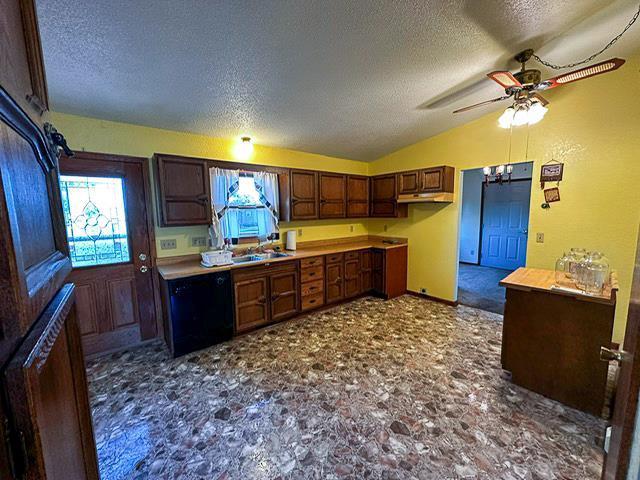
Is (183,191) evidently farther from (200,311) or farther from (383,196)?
(383,196)

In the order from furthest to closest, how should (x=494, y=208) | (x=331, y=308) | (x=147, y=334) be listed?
(x=494, y=208) → (x=331, y=308) → (x=147, y=334)

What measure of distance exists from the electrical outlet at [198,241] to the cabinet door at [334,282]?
1.72 m

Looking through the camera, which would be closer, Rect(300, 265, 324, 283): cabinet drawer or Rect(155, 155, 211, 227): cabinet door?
Rect(155, 155, 211, 227): cabinet door

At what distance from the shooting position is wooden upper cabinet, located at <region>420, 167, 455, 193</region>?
388 centimetres

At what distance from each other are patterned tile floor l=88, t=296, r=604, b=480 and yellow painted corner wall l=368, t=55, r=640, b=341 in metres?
1.56

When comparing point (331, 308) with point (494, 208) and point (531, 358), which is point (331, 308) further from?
point (494, 208)

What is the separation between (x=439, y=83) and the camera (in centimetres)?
270

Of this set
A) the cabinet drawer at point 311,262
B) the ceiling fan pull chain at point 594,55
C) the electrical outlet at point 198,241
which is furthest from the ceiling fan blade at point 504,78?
the electrical outlet at point 198,241

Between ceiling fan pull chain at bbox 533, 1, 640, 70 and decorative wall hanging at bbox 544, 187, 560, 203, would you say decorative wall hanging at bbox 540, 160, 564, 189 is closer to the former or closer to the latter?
decorative wall hanging at bbox 544, 187, 560, 203

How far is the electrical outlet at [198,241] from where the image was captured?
131 inches

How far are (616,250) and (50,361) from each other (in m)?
4.44

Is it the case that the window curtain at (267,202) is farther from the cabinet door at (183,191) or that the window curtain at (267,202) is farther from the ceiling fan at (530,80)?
the ceiling fan at (530,80)

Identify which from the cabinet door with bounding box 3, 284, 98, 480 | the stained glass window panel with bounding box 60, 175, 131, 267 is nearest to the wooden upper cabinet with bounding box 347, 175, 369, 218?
the stained glass window panel with bounding box 60, 175, 131, 267

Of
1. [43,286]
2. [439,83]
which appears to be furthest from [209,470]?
[439,83]
